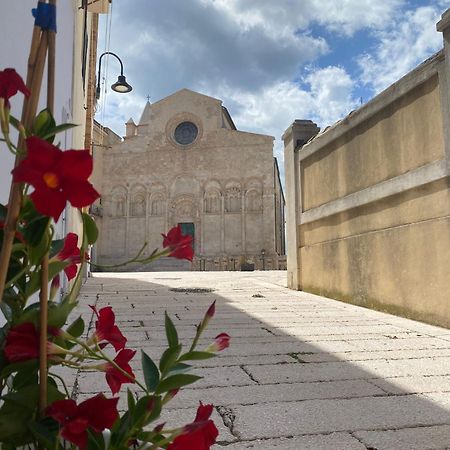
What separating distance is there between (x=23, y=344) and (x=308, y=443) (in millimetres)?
1276

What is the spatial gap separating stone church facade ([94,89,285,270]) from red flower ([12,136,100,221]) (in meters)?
28.0

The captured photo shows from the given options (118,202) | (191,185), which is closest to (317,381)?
(191,185)

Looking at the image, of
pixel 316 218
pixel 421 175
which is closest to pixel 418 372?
pixel 421 175

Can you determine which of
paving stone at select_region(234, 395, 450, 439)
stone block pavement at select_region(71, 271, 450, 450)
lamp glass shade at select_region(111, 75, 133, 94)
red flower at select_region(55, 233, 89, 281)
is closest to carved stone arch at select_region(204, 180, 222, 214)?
lamp glass shade at select_region(111, 75, 133, 94)

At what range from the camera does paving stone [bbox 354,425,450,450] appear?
1534 millimetres

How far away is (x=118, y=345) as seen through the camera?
0.82 m

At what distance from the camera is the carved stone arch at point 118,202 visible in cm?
3092

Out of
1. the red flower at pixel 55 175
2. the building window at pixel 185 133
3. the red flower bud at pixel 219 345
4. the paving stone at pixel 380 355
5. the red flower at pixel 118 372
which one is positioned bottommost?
the paving stone at pixel 380 355

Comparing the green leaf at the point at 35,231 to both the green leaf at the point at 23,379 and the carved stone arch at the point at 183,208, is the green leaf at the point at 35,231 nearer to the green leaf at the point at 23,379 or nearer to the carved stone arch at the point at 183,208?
the green leaf at the point at 23,379

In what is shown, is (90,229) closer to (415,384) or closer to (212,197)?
(415,384)

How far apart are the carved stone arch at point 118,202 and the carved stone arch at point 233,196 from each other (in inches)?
296

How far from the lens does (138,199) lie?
102ft

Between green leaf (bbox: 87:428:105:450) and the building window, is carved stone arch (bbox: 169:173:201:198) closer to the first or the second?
the building window

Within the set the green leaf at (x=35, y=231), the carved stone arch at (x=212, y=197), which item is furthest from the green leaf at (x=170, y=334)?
the carved stone arch at (x=212, y=197)
